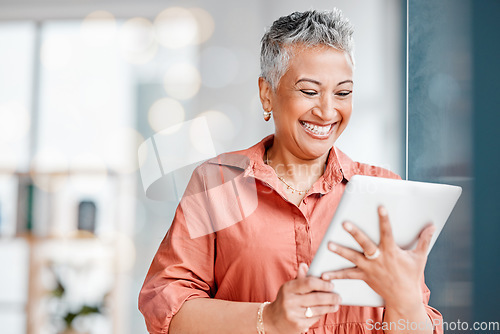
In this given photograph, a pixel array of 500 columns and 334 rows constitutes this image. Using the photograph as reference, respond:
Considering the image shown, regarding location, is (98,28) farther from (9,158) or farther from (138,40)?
(9,158)

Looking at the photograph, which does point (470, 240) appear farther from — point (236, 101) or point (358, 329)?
point (236, 101)

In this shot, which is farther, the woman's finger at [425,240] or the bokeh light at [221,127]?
the bokeh light at [221,127]

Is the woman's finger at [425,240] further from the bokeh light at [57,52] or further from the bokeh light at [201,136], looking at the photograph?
the bokeh light at [57,52]

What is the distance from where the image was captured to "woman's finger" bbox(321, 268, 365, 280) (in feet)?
1.96

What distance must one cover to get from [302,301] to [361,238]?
4.4 inches

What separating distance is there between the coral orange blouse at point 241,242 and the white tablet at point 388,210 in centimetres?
14

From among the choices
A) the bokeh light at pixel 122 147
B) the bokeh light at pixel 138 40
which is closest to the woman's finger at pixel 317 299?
the bokeh light at pixel 122 147

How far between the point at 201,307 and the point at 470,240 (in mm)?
407

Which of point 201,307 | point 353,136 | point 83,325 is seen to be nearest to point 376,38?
point 353,136

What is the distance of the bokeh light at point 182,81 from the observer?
2018 mm

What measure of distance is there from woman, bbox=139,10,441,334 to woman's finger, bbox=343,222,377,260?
0.17m

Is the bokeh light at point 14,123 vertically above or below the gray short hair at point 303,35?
above

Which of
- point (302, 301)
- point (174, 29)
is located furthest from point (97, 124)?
point (302, 301)

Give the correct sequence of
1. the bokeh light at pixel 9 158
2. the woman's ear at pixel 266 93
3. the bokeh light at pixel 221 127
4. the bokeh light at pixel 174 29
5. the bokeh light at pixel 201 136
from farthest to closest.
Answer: the bokeh light at pixel 9 158
the bokeh light at pixel 174 29
the bokeh light at pixel 221 127
the bokeh light at pixel 201 136
the woman's ear at pixel 266 93
